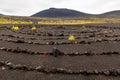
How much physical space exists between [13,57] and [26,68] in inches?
123

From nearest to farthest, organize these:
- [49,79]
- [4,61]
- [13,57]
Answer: [49,79] → [4,61] → [13,57]

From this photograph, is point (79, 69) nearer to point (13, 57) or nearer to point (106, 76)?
point (106, 76)

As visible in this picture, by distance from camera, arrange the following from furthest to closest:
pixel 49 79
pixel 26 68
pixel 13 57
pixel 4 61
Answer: pixel 13 57
pixel 4 61
pixel 26 68
pixel 49 79

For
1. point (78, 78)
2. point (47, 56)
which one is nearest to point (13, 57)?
point (47, 56)

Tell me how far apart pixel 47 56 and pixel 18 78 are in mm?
5139

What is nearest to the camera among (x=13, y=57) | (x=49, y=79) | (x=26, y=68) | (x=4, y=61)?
(x=49, y=79)

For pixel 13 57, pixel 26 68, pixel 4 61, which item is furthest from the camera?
pixel 13 57

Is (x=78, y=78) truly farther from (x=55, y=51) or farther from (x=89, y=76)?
(x=55, y=51)

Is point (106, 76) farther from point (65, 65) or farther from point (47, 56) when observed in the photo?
point (47, 56)

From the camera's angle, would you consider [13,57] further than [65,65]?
Yes

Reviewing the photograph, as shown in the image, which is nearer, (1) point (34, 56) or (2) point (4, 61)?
(2) point (4, 61)

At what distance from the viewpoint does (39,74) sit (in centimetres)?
1628

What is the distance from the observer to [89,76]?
52.9 feet

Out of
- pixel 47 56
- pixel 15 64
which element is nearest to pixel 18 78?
pixel 15 64
